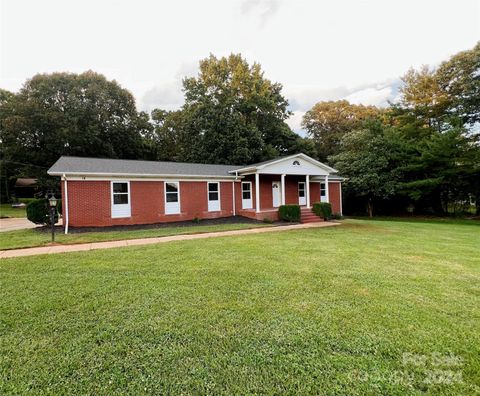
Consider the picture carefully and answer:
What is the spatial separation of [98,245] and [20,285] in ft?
11.2

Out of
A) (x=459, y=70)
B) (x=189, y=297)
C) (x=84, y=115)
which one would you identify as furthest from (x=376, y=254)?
(x=84, y=115)

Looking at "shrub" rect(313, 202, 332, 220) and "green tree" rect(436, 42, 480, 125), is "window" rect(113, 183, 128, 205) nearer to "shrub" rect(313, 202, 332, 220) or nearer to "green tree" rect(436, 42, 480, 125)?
"shrub" rect(313, 202, 332, 220)

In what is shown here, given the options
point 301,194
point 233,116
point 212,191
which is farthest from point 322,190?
point 233,116

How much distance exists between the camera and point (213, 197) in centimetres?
1480

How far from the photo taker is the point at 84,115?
2455cm

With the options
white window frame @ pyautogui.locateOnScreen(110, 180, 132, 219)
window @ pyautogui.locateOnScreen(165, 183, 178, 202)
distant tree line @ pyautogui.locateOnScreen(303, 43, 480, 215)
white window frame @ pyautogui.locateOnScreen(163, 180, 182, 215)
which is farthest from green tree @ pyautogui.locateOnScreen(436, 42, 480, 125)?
white window frame @ pyautogui.locateOnScreen(110, 180, 132, 219)

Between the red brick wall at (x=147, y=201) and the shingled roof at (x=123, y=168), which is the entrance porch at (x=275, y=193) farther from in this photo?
the shingled roof at (x=123, y=168)

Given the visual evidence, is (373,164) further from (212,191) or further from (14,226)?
(14,226)

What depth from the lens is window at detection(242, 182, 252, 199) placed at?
636 inches

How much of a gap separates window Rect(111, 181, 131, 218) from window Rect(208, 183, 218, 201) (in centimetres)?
450

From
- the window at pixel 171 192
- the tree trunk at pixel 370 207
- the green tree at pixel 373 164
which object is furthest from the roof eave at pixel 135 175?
the tree trunk at pixel 370 207

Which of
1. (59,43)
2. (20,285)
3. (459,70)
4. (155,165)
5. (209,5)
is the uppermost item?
(459,70)

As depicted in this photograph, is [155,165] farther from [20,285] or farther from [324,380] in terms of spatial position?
[324,380]

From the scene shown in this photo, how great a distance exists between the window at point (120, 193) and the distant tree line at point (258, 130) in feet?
43.9
